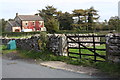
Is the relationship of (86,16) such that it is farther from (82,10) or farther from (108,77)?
(108,77)

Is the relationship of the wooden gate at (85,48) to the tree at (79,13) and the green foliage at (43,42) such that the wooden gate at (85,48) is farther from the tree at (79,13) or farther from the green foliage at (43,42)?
the tree at (79,13)

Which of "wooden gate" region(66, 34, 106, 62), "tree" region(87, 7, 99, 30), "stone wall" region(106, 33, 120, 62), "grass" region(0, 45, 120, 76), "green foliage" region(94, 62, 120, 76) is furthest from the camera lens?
"tree" region(87, 7, 99, 30)

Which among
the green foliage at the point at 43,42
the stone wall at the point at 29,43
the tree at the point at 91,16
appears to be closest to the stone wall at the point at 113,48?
the green foliage at the point at 43,42

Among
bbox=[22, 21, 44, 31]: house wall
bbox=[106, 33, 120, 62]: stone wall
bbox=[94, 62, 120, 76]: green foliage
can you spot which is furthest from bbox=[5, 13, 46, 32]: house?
bbox=[94, 62, 120, 76]: green foliage

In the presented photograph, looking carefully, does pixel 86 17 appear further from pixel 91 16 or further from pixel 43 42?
pixel 43 42

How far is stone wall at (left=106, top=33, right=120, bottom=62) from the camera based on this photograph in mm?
8938

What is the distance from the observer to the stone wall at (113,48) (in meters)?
8.94

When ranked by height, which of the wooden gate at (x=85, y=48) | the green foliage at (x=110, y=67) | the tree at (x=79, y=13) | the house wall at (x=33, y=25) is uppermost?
the tree at (x=79, y=13)

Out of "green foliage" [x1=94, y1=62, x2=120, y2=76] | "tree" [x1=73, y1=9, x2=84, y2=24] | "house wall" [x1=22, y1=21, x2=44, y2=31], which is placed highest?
"tree" [x1=73, y1=9, x2=84, y2=24]

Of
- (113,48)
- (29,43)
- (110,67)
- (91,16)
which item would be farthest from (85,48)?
(91,16)

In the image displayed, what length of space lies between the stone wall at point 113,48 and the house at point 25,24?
227 ft

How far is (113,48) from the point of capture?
9.15 meters

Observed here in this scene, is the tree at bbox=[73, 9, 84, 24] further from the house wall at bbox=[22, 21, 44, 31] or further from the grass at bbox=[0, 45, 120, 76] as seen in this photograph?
the grass at bbox=[0, 45, 120, 76]

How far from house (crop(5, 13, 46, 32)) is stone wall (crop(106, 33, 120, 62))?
2723 inches
